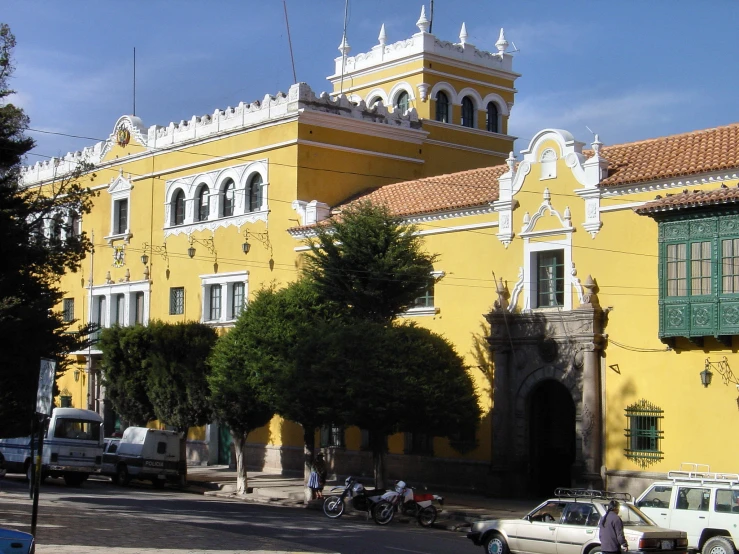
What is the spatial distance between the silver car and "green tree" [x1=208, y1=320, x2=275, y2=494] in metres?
12.2

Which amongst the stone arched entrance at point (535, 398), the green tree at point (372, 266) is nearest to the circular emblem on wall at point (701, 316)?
the stone arched entrance at point (535, 398)

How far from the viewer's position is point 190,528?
72.1ft

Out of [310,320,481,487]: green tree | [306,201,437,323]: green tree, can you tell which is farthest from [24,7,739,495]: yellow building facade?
[306,201,437,323]: green tree

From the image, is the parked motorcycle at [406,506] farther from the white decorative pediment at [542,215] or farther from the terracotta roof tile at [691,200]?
the terracotta roof tile at [691,200]

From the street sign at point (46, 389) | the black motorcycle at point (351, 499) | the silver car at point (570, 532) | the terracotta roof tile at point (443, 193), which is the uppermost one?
the terracotta roof tile at point (443, 193)

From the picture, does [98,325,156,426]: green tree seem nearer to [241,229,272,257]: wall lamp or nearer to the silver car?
[241,229,272,257]: wall lamp

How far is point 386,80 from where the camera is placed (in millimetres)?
44344

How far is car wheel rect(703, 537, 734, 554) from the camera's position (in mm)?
19594

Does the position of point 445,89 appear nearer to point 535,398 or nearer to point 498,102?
point 498,102

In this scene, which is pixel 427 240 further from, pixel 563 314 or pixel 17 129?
pixel 17 129

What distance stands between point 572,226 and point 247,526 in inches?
444

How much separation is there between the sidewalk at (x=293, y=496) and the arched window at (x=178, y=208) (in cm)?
904

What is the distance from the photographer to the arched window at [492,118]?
4491cm

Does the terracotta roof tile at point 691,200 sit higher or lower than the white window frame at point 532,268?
higher
